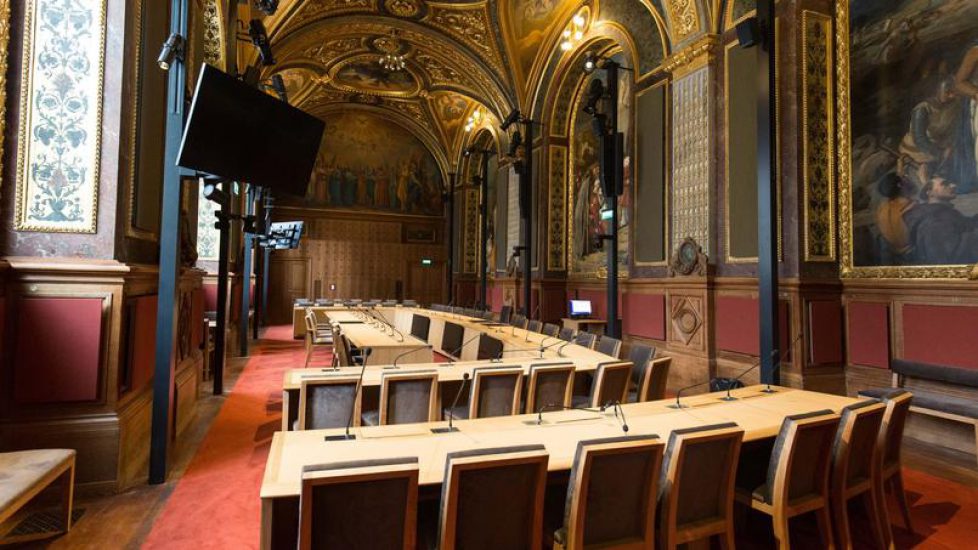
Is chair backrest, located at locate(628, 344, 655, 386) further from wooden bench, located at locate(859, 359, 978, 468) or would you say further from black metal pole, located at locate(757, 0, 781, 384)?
wooden bench, located at locate(859, 359, 978, 468)

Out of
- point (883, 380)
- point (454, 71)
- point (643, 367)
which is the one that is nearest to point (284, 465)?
point (643, 367)

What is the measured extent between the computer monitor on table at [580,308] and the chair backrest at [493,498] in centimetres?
867

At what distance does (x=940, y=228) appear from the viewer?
16.8 ft

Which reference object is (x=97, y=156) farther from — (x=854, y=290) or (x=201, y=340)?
(x=854, y=290)

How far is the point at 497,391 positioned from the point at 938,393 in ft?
15.5

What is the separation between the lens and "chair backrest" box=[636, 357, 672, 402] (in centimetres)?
443

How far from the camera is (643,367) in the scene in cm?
485

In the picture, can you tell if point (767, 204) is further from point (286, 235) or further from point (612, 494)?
point (286, 235)

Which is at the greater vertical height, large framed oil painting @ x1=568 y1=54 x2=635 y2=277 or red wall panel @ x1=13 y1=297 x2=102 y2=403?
large framed oil painting @ x1=568 y1=54 x2=635 y2=277

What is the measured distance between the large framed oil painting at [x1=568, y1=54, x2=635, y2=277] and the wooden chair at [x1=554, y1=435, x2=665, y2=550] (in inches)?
315

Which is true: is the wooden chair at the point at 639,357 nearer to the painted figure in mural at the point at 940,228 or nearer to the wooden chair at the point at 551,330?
the wooden chair at the point at 551,330

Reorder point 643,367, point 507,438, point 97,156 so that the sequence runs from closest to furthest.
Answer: point 507,438 < point 97,156 < point 643,367

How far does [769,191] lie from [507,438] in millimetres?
4622

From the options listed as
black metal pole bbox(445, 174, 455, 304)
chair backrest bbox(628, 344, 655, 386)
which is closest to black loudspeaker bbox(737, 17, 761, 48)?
chair backrest bbox(628, 344, 655, 386)
